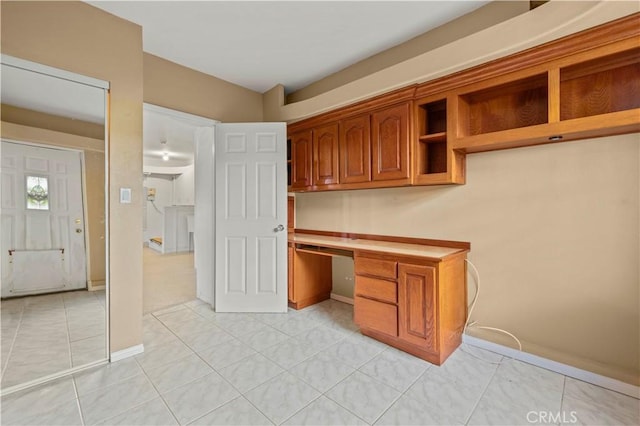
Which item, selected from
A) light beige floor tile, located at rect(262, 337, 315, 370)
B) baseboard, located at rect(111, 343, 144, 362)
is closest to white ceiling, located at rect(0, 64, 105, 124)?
baseboard, located at rect(111, 343, 144, 362)

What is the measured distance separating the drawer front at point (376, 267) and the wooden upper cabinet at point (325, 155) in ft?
3.02

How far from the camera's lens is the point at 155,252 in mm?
7559

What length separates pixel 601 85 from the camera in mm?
1851

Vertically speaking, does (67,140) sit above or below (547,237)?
above

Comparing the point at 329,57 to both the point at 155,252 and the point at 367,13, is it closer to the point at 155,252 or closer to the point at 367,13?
the point at 367,13

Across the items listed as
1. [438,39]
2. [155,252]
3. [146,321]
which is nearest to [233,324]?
[146,321]

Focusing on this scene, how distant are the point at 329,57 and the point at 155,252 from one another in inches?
273

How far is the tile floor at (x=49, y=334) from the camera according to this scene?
6.12 feet

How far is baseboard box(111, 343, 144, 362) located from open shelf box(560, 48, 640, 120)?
11.8 feet

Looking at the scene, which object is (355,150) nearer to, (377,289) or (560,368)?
(377,289)

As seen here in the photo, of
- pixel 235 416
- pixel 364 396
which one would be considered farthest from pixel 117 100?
pixel 364 396

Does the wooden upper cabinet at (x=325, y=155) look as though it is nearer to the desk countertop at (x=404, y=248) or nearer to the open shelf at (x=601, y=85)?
the desk countertop at (x=404, y=248)

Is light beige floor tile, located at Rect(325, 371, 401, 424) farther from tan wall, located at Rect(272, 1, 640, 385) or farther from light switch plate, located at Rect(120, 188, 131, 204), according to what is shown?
light switch plate, located at Rect(120, 188, 131, 204)

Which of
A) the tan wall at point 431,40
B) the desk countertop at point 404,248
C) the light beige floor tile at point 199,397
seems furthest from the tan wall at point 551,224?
the light beige floor tile at point 199,397
